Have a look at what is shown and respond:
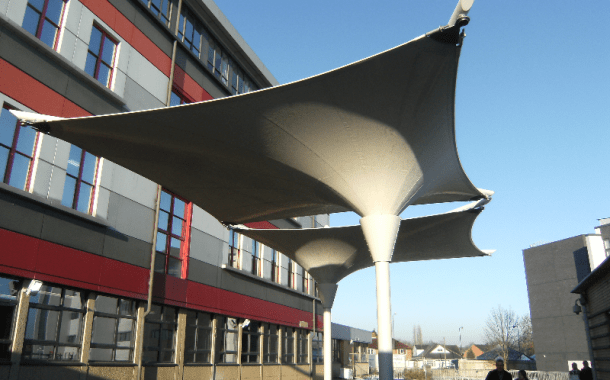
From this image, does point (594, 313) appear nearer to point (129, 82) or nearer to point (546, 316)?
point (129, 82)

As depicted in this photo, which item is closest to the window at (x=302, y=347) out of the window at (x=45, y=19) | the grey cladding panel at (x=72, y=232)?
the grey cladding panel at (x=72, y=232)

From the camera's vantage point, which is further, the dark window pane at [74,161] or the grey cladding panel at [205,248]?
the grey cladding panel at [205,248]

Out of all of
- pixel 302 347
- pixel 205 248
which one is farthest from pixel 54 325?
pixel 302 347

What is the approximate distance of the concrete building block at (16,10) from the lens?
1148 centimetres

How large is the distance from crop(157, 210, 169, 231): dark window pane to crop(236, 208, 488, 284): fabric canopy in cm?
332

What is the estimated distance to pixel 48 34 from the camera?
12.9 m

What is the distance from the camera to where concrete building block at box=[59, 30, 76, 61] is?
515 inches

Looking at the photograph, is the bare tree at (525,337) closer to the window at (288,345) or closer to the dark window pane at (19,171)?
the window at (288,345)

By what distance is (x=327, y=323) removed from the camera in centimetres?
1717

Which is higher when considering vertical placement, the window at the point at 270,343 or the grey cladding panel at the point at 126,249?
the grey cladding panel at the point at 126,249

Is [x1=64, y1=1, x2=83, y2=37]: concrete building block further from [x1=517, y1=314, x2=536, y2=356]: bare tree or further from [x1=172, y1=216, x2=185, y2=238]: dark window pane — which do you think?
[x1=517, y1=314, x2=536, y2=356]: bare tree

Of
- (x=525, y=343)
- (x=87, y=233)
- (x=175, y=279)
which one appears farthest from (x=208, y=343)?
(x=525, y=343)

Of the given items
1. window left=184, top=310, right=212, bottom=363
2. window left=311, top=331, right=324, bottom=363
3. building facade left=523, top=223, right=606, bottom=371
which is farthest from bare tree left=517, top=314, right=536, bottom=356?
window left=184, top=310, right=212, bottom=363

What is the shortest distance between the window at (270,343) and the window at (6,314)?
1364 centimetres
